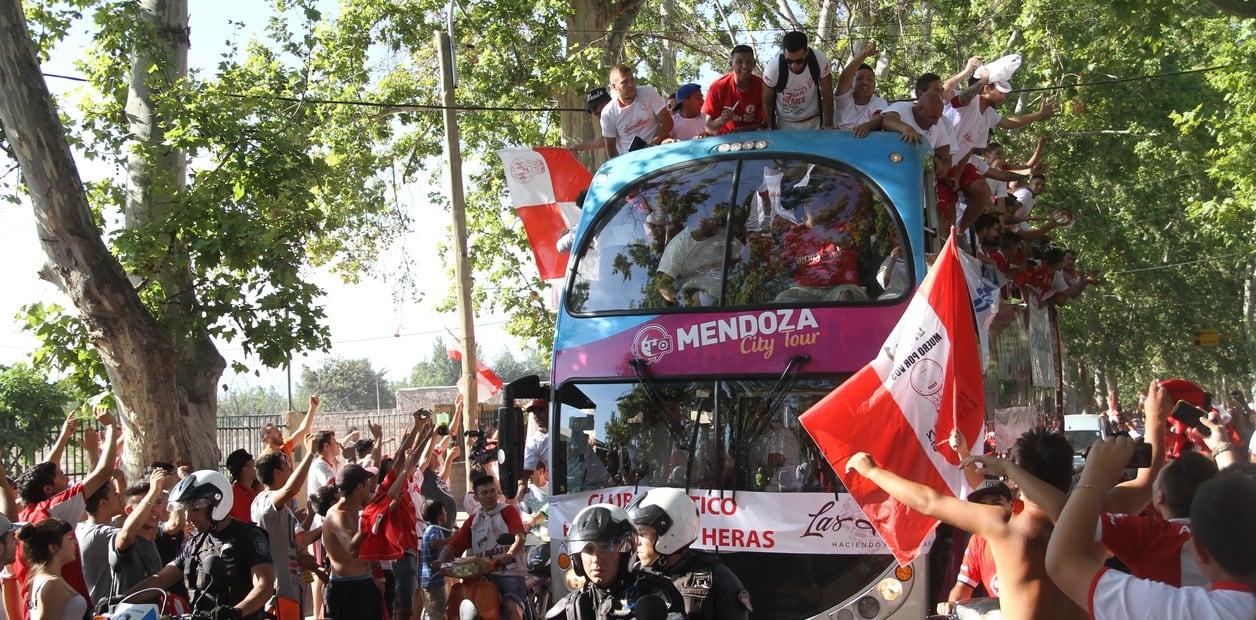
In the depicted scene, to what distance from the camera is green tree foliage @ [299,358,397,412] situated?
108875 mm

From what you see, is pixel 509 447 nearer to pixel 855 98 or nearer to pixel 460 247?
pixel 855 98

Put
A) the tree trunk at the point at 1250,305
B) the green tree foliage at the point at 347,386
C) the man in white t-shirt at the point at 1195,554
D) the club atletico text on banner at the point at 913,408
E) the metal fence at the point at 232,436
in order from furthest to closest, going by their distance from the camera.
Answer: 1. the green tree foliage at the point at 347,386
2. the tree trunk at the point at 1250,305
3. the metal fence at the point at 232,436
4. the club atletico text on banner at the point at 913,408
5. the man in white t-shirt at the point at 1195,554

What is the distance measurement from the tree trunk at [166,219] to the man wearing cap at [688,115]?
4864 mm

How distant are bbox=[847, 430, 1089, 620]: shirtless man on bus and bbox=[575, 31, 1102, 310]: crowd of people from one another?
338 centimetres

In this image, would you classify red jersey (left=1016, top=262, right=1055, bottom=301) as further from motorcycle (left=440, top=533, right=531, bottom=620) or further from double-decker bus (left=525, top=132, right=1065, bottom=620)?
motorcycle (left=440, top=533, right=531, bottom=620)

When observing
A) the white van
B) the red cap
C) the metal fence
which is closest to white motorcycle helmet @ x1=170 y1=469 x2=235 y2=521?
the red cap

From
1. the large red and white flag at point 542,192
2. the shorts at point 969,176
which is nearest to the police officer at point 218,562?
the shorts at point 969,176

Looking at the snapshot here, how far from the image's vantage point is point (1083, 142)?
2541 cm

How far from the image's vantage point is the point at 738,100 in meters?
9.30

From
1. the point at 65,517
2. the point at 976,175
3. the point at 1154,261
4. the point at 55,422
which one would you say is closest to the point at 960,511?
the point at 65,517

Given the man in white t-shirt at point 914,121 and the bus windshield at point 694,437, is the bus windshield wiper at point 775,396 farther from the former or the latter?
the man in white t-shirt at point 914,121

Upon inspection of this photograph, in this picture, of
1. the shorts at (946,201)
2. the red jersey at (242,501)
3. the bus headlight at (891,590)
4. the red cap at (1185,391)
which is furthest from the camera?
the shorts at (946,201)

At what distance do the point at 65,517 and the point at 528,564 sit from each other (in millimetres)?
3088

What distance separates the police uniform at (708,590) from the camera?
500cm
